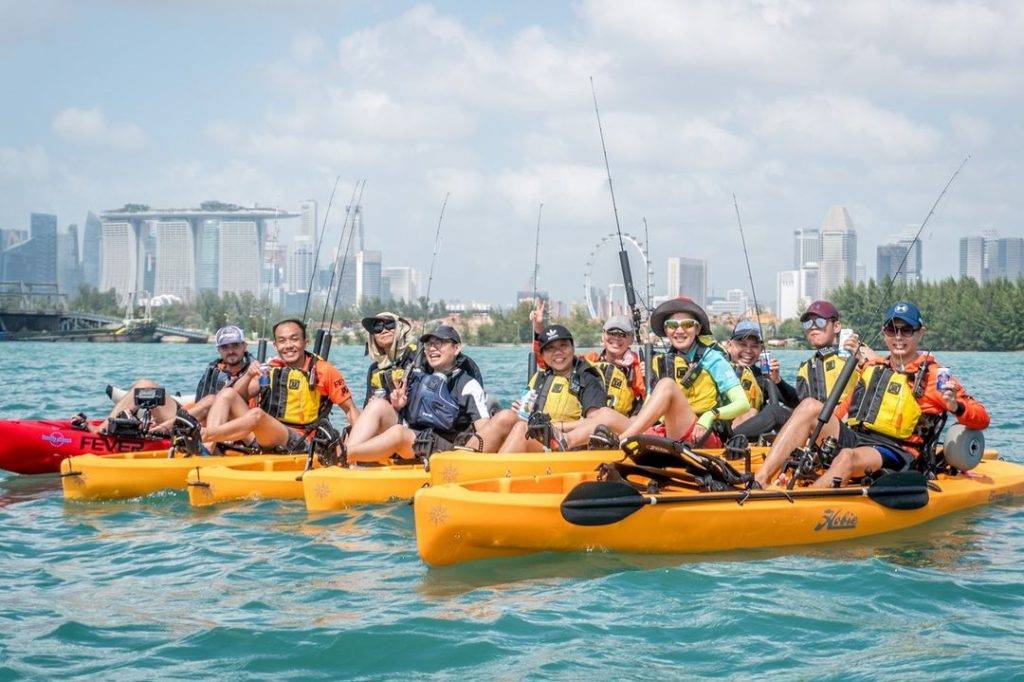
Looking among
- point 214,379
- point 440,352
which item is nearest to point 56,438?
point 214,379

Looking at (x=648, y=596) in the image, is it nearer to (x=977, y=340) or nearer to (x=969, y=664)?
(x=969, y=664)

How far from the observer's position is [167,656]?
6480 mm

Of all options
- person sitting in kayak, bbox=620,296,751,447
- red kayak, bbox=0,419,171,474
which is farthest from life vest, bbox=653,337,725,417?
red kayak, bbox=0,419,171,474

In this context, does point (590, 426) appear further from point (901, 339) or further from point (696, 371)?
point (901, 339)

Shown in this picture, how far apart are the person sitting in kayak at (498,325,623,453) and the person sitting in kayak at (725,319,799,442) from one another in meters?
1.74

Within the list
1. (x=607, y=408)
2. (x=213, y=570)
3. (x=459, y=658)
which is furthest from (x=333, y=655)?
(x=607, y=408)

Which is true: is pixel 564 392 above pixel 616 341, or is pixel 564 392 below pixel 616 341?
below

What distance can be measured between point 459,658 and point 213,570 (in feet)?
8.86

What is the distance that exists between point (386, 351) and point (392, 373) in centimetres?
41

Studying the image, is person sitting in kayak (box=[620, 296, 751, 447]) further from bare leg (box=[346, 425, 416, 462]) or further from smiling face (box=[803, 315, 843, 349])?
bare leg (box=[346, 425, 416, 462])

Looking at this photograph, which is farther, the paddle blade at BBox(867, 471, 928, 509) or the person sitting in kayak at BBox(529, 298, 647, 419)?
the person sitting in kayak at BBox(529, 298, 647, 419)

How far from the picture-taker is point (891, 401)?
9.70m

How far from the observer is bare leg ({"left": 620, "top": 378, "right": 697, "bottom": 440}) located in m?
9.86

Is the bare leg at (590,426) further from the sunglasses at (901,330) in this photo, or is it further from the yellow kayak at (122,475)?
the yellow kayak at (122,475)
